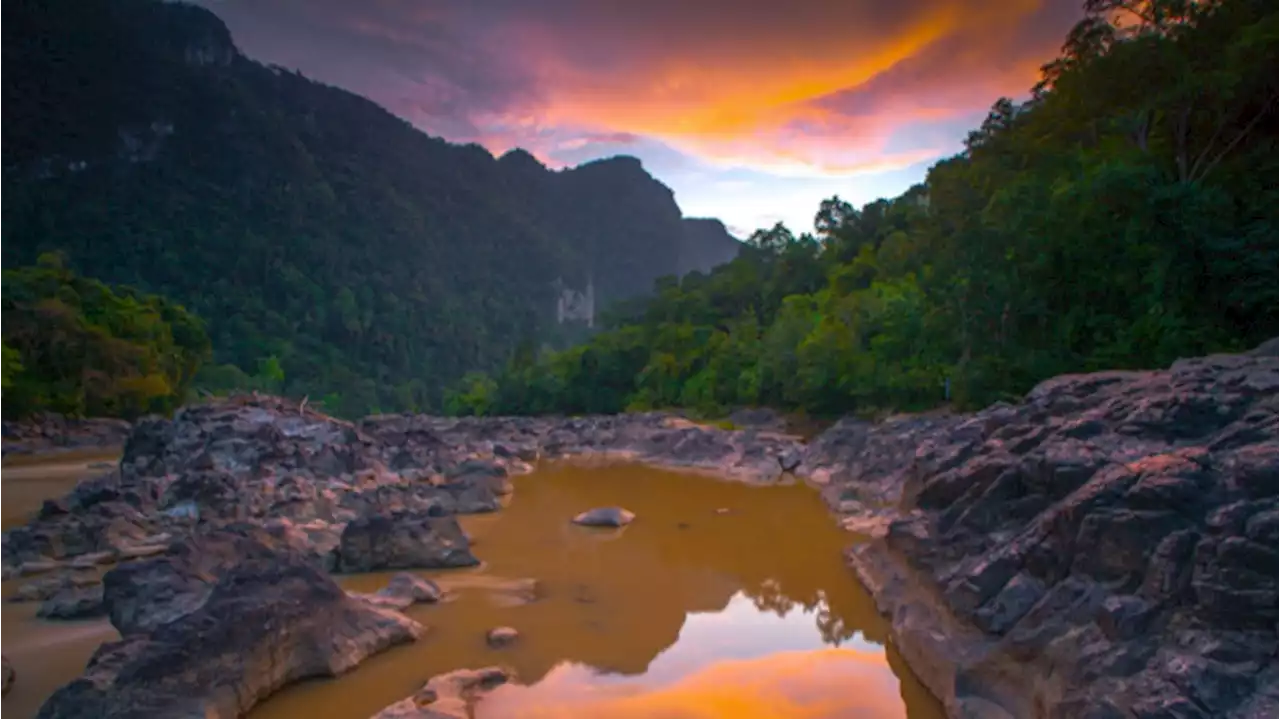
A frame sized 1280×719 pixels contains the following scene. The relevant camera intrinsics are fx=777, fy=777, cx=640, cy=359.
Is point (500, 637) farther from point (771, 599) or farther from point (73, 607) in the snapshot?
point (73, 607)

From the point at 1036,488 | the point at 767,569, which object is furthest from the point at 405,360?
the point at 1036,488

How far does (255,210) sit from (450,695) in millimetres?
67567

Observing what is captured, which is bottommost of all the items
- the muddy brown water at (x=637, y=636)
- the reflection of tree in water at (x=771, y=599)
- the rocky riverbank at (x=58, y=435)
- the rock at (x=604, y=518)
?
the rocky riverbank at (x=58, y=435)

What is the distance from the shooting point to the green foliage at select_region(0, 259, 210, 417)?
2594 cm

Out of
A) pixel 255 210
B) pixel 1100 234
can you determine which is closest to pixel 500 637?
pixel 1100 234

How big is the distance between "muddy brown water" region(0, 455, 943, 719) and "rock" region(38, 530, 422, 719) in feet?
0.75

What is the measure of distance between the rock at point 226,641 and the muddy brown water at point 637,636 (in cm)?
23

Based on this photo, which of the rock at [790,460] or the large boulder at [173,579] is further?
the rock at [790,460]

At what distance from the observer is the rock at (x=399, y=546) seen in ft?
32.5

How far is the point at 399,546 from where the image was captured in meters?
10.1

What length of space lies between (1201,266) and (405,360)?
5959 cm

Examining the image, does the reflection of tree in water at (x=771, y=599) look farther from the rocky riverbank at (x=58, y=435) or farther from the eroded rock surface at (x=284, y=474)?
the rocky riverbank at (x=58, y=435)

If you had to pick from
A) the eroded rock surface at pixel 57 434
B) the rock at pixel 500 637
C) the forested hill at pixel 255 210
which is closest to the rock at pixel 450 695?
the rock at pixel 500 637

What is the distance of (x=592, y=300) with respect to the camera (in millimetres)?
113438
